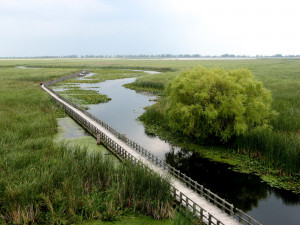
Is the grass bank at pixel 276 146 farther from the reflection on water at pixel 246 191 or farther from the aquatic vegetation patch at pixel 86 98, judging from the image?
the aquatic vegetation patch at pixel 86 98

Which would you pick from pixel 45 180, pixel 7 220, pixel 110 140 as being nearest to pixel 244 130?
pixel 110 140

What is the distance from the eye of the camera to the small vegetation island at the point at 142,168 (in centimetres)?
1491

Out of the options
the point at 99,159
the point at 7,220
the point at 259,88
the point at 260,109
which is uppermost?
the point at 259,88

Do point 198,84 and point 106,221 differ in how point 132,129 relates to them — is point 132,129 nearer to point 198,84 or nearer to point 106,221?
point 198,84

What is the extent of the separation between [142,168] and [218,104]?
1537 centimetres

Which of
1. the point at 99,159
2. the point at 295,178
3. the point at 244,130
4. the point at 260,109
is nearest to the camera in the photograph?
the point at 99,159

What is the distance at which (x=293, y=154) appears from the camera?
22.5 meters

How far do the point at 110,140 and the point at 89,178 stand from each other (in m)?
12.0

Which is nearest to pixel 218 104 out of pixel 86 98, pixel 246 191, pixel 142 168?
pixel 246 191

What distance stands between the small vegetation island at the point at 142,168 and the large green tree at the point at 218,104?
0.38 ft

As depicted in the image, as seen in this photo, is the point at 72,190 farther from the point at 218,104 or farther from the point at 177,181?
the point at 218,104

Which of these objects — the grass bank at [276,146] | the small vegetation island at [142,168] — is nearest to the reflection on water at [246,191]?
the small vegetation island at [142,168]

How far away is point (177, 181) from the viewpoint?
2011 cm

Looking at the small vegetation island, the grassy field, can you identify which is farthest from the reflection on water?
the grassy field
